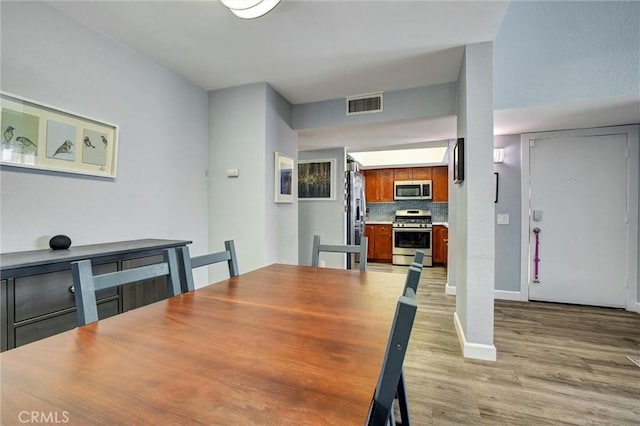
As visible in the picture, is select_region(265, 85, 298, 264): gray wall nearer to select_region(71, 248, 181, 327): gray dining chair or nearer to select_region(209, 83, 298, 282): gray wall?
select_region(209, 83, 298, 282): gray wall

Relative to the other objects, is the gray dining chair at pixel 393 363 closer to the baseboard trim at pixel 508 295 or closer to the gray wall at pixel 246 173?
the gray wall at pixel 246 173

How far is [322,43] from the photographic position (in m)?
2.24

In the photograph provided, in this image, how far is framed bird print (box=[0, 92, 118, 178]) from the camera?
1.64 meters

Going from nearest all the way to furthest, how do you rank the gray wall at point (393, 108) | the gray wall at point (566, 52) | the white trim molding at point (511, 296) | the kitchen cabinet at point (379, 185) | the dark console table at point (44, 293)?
the dark console table at point (44, 293)
the gray wall at point (566, 52)
the gray wall at point (393, 108)
the white trim molding at point (511, 296)
the kitchen cabinet at point (379, 185)

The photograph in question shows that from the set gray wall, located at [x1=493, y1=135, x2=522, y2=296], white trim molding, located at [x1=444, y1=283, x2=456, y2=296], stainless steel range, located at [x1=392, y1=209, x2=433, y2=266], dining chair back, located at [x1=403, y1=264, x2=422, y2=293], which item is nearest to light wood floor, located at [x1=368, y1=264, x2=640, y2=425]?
gray wall, located at [x1=493, y1=135, x2=522, y2=296]

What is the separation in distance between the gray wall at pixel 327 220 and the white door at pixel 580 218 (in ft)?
8.33

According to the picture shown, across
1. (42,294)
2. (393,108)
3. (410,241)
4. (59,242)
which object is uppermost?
(393,108)

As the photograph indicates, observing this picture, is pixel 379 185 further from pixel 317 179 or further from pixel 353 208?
pixel 317 179

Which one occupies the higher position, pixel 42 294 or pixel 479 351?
pixel 42 294

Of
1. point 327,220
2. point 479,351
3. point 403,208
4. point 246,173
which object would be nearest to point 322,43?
point 246,173

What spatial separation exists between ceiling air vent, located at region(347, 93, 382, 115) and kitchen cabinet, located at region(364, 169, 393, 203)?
3.66m

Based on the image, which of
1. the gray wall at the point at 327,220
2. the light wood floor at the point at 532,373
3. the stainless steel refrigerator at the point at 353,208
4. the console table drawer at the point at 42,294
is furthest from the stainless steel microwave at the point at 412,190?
the console table drawer at the point at 42,294

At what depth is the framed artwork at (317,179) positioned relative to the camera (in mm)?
4730

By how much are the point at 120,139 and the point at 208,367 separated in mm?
2271
